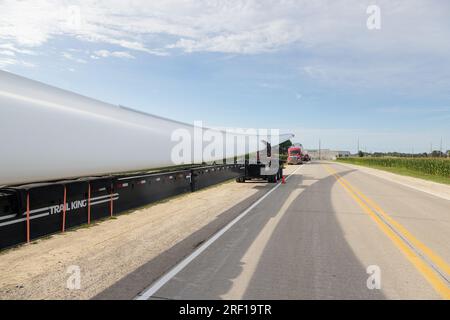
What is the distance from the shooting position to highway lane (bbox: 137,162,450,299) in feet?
14.7

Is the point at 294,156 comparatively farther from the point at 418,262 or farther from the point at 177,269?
the point at 177,269

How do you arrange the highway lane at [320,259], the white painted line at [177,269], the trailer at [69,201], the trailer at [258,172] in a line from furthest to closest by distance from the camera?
1. the trailer at [258,172]
2. the trailer at [69,201]
3. the highway lane at [320,259]
4. the white painted line at [177,269]

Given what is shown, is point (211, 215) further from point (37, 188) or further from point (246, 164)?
point (246, 164)

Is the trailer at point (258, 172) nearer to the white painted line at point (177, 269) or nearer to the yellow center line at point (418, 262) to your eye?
the yellow center line at point (418, 262)

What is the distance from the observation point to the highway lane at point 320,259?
4484 mm

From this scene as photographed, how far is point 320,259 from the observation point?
5.86 metres

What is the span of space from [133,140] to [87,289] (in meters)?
4.98

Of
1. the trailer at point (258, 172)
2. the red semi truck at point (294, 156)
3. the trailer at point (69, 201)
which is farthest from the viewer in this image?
the red semi truck at point (294, 156)

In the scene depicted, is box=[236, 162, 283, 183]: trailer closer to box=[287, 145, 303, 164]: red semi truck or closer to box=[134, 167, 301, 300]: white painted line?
box=[134, 167, 301, 300]: white painted line

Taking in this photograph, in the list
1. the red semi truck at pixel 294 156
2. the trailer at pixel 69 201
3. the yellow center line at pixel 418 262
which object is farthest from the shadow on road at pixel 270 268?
the red semi truck at pixel 294 156

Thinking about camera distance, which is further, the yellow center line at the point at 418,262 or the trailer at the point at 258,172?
the trailer at the point at 258,172

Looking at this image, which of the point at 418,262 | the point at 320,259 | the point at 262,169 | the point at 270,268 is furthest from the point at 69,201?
the point at 262,169

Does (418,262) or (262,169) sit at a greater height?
(262,169)
